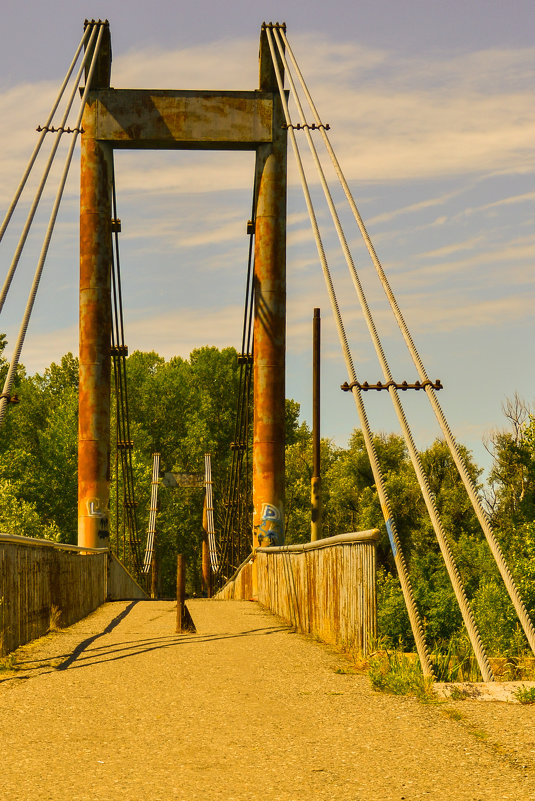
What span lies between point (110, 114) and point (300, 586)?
13286 mm

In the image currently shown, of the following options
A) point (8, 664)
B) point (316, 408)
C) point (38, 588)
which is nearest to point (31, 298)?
point (38, 588)

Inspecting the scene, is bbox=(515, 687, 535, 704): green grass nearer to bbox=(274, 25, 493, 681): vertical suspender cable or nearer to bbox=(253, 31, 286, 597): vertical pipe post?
bbox=(274, 25, 493, 681): vertical suspender cable

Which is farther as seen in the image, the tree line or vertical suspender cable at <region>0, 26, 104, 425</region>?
the tree line

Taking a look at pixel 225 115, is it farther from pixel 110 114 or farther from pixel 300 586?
pixel 300 586

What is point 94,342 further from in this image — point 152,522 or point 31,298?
point 152,522

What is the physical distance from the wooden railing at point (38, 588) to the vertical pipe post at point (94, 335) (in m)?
3.75

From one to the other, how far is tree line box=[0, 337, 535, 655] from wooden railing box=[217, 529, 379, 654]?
16.4 m

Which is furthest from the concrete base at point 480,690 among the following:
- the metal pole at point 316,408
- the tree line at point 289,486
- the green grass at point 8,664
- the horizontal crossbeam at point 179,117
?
the tree line at point 289,486

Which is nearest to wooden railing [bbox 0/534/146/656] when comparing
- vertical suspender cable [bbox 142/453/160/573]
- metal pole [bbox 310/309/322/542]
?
metal pole [bbox 310/309/322/542]

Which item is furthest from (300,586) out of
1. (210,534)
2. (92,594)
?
(210,534)

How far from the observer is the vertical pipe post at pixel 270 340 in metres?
20.8

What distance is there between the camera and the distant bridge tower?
68.7ft

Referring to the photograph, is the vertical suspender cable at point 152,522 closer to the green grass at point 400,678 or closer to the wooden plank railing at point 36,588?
the wooden plank railing at point 36,588

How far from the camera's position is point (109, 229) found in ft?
71.9
